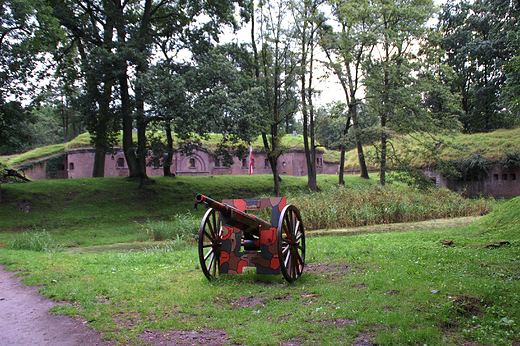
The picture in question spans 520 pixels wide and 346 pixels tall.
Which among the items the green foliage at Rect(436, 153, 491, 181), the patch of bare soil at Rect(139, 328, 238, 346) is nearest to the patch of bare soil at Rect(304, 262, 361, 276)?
the patch of bare soil at Rect(139, 328, 238, 346)

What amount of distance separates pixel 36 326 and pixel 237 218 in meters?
2.94

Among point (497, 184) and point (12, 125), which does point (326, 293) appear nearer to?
point (12, 125)

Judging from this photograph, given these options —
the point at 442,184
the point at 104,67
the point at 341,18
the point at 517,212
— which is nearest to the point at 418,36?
the point at 341,18

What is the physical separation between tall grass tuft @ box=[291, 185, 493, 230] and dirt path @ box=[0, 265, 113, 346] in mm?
9135

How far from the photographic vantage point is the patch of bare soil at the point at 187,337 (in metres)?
3.97

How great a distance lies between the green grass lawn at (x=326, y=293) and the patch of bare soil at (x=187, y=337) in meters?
0.02

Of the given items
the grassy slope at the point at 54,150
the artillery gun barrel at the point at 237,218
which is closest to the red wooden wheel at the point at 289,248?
the artillery gun barrel at the point at 237,218

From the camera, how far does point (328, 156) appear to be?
145 feet

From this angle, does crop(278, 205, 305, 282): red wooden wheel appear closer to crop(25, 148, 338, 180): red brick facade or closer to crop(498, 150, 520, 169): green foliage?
crop(498, 150, 520, 169): green foliage

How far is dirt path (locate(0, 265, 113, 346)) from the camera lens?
13.3 ft

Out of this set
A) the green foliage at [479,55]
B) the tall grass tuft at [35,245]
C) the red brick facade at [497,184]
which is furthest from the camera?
the green foliage at [479,55]

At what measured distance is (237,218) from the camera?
18.6 feet

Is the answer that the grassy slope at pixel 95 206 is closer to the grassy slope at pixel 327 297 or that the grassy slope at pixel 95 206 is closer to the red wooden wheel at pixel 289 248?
the grassy slope at pixel 327 297

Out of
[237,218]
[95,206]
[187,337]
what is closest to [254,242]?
[237,218]
